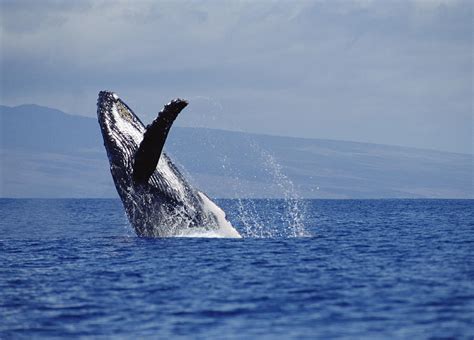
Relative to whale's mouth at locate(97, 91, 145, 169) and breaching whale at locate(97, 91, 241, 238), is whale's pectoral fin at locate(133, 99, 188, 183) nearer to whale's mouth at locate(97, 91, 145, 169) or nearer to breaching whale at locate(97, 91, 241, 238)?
breaching whale at locate(97, 91, 241, 238)

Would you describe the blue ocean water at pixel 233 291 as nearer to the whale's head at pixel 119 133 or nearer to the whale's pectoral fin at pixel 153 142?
the whale's pectoral fin at pixel 153 142

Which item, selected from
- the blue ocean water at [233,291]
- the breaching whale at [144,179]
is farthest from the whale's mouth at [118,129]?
the blue ocean water at [233,291]

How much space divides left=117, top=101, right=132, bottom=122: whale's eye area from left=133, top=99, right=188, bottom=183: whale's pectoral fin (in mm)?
1309

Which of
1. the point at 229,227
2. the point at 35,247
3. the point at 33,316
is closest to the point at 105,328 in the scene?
the point at 33,316

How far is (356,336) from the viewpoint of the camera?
39.6 ft

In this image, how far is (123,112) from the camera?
69.2 feet

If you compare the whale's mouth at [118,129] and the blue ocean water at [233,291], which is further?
the whale's mouth at [118,129]

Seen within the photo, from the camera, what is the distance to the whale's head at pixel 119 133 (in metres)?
20.6

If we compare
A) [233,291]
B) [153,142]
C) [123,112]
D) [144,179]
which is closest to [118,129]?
[123,112]

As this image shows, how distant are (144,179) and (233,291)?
5739 millimetres

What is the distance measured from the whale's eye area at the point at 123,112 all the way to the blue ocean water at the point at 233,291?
2.99 metres

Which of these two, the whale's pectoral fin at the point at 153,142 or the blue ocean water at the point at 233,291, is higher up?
the whale's pectoral fin at the point at 153,142

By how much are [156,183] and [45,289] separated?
17.4 ft

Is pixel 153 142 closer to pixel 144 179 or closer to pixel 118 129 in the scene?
pixel 144 179
